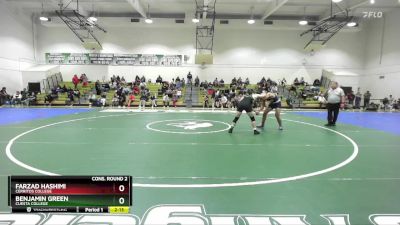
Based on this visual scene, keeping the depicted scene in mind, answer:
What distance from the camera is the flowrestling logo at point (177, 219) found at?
10.5 feet

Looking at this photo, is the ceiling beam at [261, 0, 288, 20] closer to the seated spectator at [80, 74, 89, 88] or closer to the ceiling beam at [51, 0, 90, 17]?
the ceiling beam at [51, 0, 90, 17]

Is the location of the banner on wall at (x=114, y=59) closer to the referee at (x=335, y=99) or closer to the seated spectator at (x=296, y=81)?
the seated spectator at (x=296, y=81)

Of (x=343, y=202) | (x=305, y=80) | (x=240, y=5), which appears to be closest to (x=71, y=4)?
(x=240, y=5)

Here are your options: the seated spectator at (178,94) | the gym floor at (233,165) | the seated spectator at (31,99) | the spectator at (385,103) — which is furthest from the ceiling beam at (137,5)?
the spectator at (385,103)

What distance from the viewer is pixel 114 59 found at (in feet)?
94.9

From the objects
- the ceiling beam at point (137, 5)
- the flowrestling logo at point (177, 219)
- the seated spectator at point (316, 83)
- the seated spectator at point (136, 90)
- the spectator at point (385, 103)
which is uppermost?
the ceiling beam at point (137, 5)

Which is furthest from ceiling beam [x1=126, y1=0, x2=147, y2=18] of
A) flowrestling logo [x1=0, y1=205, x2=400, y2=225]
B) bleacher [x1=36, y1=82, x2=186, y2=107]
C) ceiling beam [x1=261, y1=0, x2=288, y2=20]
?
flowrestling logo [x1=0, y1=205, x2=400, y2=225]

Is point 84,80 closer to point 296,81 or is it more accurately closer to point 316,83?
point 296,81

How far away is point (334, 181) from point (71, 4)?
26.0 m

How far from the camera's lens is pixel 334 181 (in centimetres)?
474

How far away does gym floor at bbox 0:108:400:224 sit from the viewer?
12.7 ft
